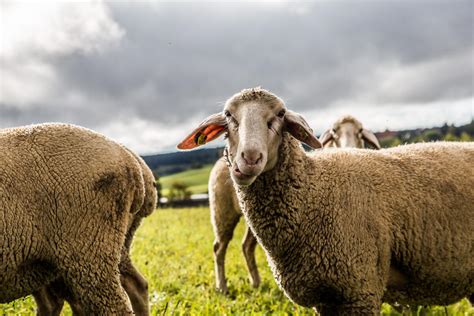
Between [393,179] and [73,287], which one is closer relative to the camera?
[73,287]

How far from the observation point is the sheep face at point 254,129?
10.9 ft

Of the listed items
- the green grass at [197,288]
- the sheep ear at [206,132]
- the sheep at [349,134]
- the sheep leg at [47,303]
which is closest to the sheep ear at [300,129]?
the sheep ear at [206,132]

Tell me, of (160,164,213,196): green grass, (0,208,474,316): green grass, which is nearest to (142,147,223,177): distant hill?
(160,164,213,196): green grass

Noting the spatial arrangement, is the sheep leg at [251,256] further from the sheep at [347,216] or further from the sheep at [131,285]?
the sheep at [347,216]

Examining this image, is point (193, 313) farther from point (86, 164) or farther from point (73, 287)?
point (86, 164)

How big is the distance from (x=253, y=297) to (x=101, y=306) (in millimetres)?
3377

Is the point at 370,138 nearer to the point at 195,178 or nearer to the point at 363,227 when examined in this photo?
the point at 363,227

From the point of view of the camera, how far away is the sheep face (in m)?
3.31

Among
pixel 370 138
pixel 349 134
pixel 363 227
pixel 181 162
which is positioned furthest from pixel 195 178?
pixel 363 227

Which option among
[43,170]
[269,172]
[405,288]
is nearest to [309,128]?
[269,172]

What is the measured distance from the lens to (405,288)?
3969mm

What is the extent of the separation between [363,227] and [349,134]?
4.55 m

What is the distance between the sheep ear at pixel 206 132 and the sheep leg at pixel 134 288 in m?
1.21

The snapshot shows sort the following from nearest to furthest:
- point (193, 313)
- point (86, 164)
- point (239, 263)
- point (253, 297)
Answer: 1. point (86, 164)
2. point (193, 313)
3. point (253, 297)
4. point (239, 263)
